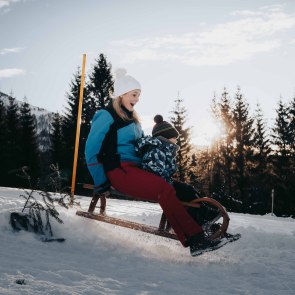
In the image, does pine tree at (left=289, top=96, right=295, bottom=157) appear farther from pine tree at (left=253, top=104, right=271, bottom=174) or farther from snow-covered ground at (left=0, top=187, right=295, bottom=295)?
snow-covered ground at (left=0, top=187, right=295, bottom=295)

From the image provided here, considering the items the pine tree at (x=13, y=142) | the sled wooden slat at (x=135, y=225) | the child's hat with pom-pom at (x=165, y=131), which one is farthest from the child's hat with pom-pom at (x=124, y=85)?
the pine tree at (x=13, y=142)

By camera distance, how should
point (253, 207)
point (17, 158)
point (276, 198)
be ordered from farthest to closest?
1. point (17, 158)
2. point (276, 198)
3. point (253, 207)

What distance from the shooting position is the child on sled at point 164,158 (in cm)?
361

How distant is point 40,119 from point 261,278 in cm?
19425

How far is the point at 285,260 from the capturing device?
3.73 meters

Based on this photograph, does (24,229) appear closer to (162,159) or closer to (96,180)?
(96,180)

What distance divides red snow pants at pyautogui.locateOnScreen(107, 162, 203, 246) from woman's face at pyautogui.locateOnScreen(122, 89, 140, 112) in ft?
2.62

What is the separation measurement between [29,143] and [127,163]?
3171cm

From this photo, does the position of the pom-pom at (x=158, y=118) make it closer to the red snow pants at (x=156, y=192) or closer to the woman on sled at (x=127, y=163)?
the woman on sled at (x=127, y=163)

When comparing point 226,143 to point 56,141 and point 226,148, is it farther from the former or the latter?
point 56,141

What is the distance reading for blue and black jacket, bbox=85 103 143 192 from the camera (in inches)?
149

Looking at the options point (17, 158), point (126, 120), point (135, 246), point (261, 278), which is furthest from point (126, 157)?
point (17, 158)

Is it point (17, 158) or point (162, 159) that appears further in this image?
point (17, 158)

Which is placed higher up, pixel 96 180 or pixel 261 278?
pixel 96 180
